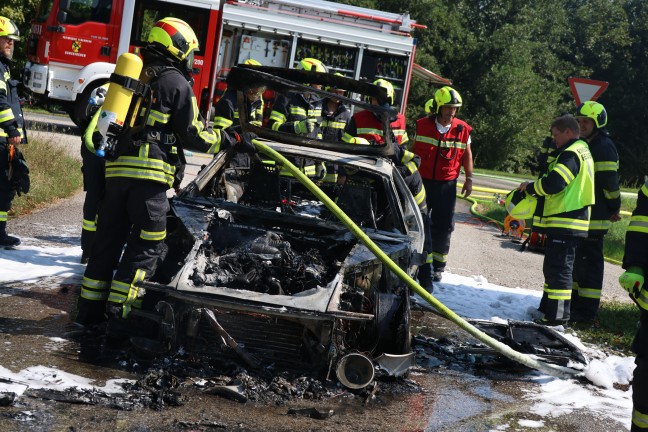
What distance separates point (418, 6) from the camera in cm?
3262

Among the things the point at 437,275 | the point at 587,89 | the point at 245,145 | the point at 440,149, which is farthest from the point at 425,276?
the point at 587,89

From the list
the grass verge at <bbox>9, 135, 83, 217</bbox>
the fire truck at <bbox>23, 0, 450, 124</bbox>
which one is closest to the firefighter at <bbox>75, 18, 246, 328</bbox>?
the grass verge at <bbox>9, 135, 83, 217</bbox>

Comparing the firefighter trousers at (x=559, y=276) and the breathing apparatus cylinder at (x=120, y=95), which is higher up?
the breathing apparatus cylinder at (x=120, y=95)

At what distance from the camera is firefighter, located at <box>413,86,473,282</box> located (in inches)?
337

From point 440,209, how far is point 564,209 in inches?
58.3

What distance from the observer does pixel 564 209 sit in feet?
24.7

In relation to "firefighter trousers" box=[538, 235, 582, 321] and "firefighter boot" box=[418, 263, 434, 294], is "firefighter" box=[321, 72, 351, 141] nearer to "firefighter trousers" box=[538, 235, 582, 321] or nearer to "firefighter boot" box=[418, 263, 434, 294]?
"firefighter boot" box=[418, 263, 434, 294]

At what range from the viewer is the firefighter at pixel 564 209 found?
7477 mm

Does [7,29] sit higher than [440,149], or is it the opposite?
[7,29]

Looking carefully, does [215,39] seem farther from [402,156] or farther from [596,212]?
[596,212]

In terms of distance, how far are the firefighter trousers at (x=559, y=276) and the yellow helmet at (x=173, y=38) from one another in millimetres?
3863

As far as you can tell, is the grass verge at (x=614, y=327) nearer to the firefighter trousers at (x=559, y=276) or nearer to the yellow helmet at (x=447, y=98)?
the firefighter trousers at (x=559, y=276)

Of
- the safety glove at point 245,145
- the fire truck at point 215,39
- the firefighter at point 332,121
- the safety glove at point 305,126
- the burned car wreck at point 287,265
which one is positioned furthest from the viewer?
the fire truck at point 215,39

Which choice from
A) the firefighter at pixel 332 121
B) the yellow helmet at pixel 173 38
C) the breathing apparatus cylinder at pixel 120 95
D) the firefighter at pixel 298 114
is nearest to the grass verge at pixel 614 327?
the firefighter at pixel 298 114
